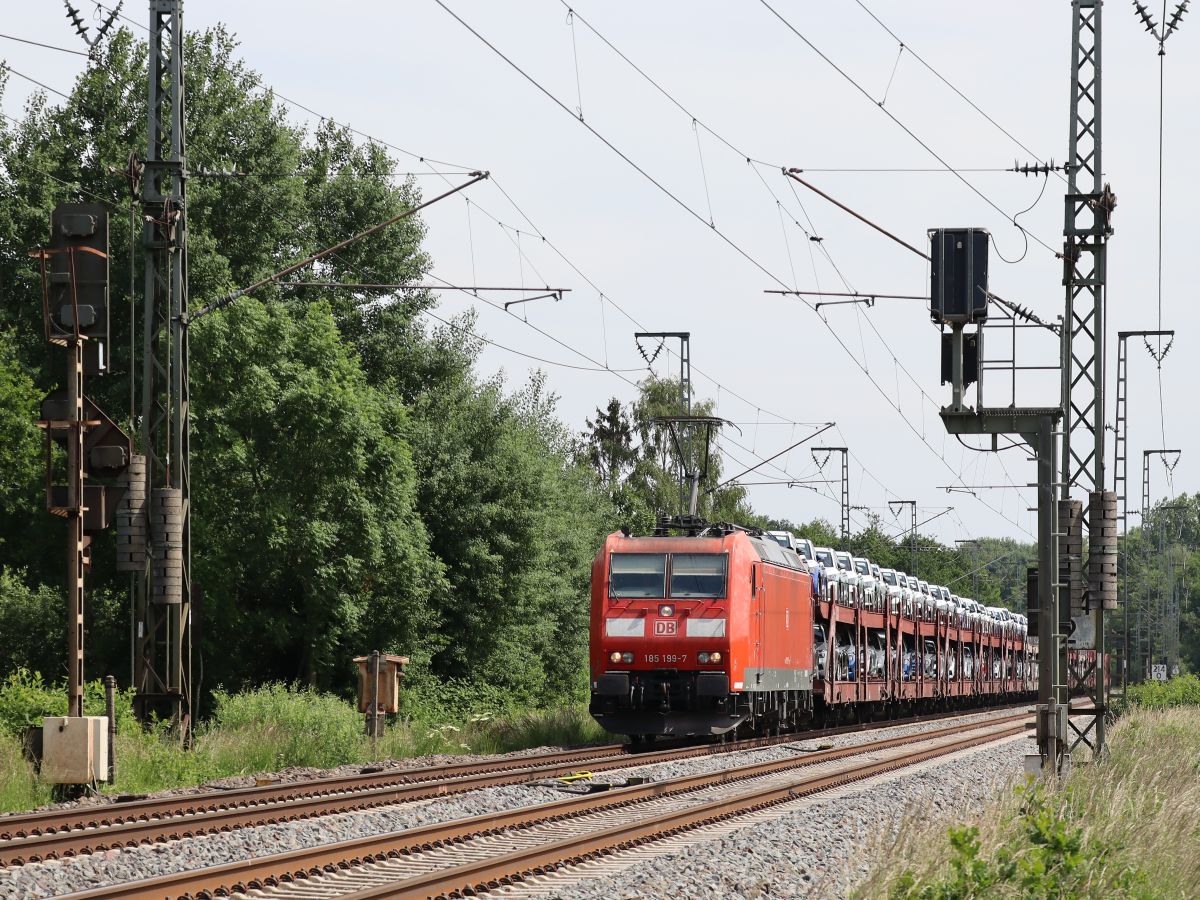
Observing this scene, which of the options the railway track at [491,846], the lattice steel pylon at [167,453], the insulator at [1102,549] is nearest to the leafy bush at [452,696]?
the lattice steel pylon at [167,453]

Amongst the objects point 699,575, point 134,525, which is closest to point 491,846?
point 134,525

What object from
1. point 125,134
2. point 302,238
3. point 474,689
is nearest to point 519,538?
point 474,689

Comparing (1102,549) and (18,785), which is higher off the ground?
(1102,549)

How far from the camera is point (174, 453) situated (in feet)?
70.7

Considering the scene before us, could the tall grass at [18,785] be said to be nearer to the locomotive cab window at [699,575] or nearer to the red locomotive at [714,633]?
the red locomotive at [714,633]

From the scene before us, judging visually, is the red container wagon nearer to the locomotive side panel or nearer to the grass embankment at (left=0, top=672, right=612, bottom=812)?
the locomotive side panel

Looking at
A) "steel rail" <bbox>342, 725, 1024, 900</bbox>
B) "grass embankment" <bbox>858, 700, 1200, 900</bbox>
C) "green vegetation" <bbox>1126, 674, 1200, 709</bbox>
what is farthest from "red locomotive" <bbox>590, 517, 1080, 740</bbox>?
"green vegetation" <bbox>1126, 674, 1200, 709</bbox>

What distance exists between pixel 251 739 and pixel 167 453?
3917 millimetres

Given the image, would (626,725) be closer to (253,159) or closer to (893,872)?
(893,872)

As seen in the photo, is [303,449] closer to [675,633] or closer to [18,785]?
[675,633]

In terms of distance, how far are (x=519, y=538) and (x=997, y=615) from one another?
31.4 m

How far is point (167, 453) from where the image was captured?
2111 cm

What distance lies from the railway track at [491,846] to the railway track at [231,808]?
5.27 feet

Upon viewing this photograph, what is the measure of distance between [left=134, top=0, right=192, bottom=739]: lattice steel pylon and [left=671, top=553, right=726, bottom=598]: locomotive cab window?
7.75 metres
